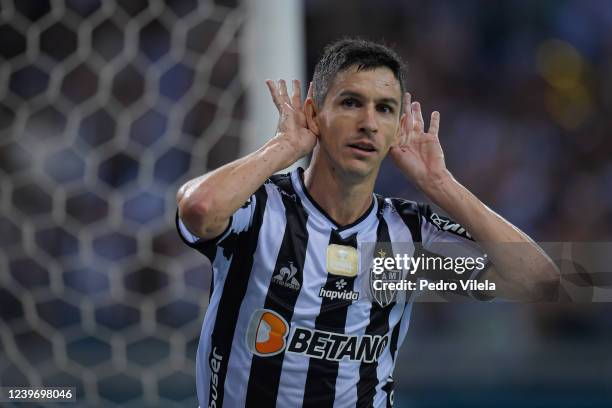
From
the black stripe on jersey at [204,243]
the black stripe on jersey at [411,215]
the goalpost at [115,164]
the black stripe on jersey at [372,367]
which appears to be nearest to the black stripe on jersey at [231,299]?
the black stripe on jersey at [204,243]

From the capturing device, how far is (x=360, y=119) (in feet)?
9.00

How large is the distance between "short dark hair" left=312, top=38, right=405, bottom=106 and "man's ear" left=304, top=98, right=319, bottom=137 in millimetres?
24

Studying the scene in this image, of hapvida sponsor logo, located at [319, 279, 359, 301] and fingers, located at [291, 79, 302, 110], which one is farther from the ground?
→ fingers, located at [291, 79, 302, 110]

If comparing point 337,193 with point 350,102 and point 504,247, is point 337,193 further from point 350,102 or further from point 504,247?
point 504,247

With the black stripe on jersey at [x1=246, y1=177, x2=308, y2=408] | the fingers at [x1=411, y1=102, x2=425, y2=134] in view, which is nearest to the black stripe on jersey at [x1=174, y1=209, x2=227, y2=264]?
the black stripe on jersey at [x1=246, y1=177, x2=308, y2=408]

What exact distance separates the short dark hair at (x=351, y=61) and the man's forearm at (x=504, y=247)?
1.38ft

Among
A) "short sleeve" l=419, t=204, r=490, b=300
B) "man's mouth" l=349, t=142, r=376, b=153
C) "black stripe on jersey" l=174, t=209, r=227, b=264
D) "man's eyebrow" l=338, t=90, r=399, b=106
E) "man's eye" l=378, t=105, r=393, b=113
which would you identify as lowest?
"black stripe on jersey" l=174, t=209, r=227, b=264

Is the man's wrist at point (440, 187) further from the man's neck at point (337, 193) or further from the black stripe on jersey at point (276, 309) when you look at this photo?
the black stripe on jersey at point (276, 309)

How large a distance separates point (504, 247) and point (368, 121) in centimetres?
65

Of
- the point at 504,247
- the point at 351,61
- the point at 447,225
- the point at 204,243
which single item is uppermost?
the point at 351,61

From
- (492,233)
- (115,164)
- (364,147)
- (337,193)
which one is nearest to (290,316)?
(337,193)

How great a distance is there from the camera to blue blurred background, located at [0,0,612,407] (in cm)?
454

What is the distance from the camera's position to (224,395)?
275 cm

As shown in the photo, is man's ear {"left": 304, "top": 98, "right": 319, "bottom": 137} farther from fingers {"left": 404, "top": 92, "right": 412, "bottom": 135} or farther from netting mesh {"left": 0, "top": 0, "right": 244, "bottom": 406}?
netting mesh {"left": 0, "top": 0, "right": 244, "bottom": 406}
